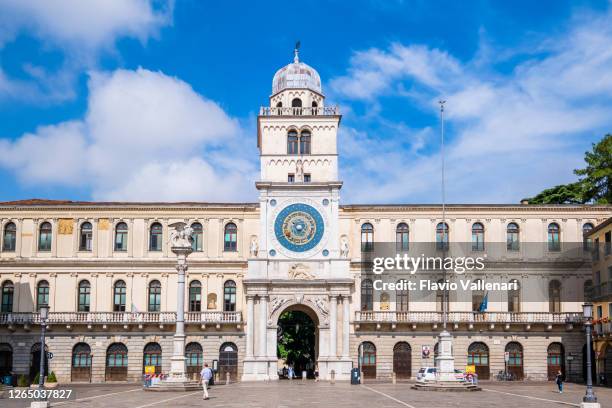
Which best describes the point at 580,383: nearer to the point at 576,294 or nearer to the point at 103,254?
the point at 576,294

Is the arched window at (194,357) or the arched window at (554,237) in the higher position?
the arched window at (554,237)

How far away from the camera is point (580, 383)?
193ft

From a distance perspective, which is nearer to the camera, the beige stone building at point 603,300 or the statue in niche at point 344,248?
the beige stone building at point 603,300

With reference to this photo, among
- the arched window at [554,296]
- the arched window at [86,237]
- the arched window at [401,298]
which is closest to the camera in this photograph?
the arched window at [554,296]

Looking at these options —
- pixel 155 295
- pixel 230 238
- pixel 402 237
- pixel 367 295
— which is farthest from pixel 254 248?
pixel 402 237

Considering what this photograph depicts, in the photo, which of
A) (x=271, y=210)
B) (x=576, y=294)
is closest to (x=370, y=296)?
(x=271, y=210)

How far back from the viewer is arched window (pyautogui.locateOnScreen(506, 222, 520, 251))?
63688 millimetres

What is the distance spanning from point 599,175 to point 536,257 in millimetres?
13489

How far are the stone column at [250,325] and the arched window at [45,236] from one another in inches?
644

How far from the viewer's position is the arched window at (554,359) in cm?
6134

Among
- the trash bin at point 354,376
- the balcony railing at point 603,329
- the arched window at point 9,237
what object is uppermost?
the arched window at point 9,237

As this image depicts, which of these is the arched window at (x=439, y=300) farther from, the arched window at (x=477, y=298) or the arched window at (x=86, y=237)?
the arched window at (x=86, y=237)

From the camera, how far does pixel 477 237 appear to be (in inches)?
2515

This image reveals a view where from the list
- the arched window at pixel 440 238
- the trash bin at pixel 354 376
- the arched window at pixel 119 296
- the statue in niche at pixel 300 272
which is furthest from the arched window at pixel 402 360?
the arched window at pixel 119 296
